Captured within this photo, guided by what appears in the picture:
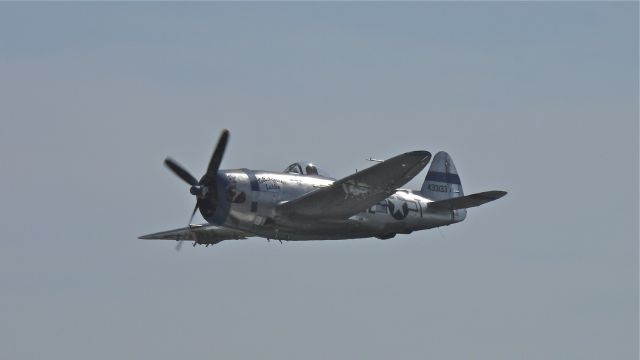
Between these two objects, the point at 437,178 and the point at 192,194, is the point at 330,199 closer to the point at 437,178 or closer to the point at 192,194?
the point at 192,194

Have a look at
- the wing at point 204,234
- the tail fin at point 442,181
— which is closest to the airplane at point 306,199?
the wing at point 204,234

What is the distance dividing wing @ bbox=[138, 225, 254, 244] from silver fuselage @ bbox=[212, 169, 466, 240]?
10.8 ft

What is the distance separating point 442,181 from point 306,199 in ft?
25.9

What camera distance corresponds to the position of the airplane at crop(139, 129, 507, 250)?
Answer: 40938 mm

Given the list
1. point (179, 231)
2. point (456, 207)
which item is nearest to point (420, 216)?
point (456, 207)

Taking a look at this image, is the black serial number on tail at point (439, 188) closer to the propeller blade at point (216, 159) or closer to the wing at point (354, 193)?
the wing at point (354, 193)

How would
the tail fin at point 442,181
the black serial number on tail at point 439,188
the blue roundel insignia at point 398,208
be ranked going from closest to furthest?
the blue roundel insignia at point 398,208
the tail fin at point 442,181
the black serial number on tail at point 439,188

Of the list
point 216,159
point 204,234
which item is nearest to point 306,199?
point 216,159

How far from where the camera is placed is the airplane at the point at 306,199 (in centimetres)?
4094

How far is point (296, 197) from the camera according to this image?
41.8 m

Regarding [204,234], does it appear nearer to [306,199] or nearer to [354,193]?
[306,199]

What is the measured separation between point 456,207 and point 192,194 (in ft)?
27.8

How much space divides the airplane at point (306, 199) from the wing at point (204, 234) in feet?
3.15

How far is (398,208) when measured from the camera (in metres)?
44.2
